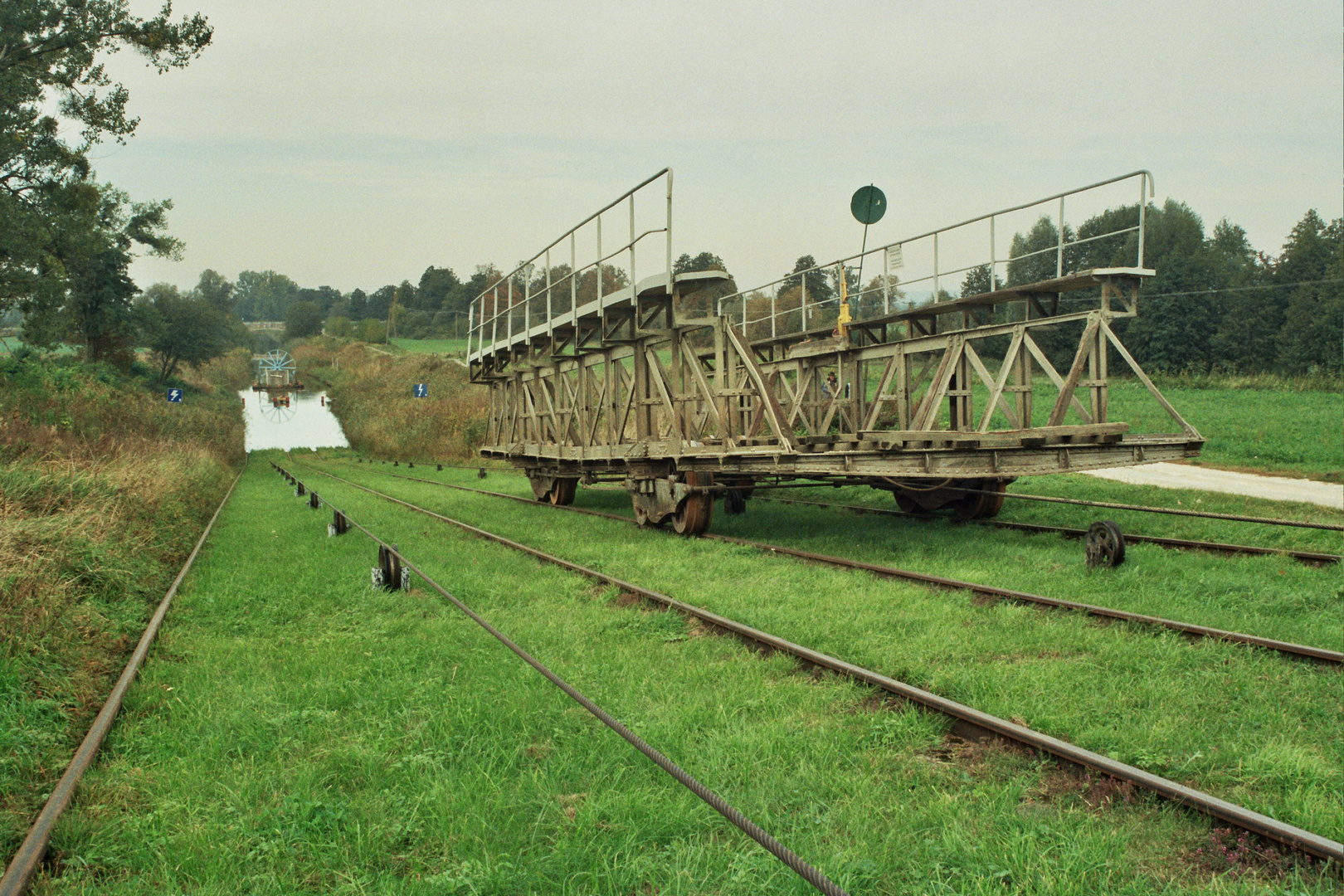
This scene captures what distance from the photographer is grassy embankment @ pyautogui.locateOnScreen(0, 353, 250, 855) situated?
5.20 meters

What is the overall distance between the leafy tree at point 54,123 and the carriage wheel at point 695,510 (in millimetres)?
21890

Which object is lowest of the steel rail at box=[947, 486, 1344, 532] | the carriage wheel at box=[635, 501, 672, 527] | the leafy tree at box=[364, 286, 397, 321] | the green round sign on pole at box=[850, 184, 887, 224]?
the carriage wheel at box=[635, 501, 672, 527]

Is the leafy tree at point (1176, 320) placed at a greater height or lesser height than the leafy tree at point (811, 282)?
greater


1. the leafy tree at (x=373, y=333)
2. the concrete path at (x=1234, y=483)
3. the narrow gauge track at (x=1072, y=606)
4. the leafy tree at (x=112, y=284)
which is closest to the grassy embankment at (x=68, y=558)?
the narrow gauge track at (x=1072, y=606)

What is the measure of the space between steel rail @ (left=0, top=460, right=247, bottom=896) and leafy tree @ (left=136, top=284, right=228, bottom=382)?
6824cm

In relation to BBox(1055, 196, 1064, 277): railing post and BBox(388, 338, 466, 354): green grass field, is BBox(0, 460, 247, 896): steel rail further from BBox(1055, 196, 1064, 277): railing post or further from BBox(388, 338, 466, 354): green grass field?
BBox(388, 338, 466, 354): green grass field

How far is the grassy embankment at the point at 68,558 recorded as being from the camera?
205 inches

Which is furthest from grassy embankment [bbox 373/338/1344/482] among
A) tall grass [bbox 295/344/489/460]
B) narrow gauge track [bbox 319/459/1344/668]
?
narrow gauge track [bbox 319/459/1344/668]

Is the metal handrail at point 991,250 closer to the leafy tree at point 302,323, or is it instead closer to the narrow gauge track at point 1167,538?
the narrow gauge track at point 1167,538

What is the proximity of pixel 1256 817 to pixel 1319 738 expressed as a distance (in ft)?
5.10

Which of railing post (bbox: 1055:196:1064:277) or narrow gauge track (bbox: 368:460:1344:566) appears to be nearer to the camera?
narrow gauge track (bbox: 368:460:1344:566)

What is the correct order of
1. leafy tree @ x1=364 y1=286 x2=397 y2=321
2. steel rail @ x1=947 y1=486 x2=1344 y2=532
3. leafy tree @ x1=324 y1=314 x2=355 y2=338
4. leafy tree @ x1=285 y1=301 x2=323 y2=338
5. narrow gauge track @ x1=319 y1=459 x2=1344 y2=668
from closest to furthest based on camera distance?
narrow gauge track @ x1=319 y1=459 x2=1344 y2=668, steel rail @ x1=947 y1=486 x2=1344 y2=532, leafy tree @ x1=324 y1=314 x2=355 y2=338, leafy tree @ x1=285 y1=301 x2=323 y2=338, leafy tree @ x1=364 y1=286 x2=397 y2=321

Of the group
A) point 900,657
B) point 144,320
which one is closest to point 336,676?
point 900,657

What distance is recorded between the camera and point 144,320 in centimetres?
5684
